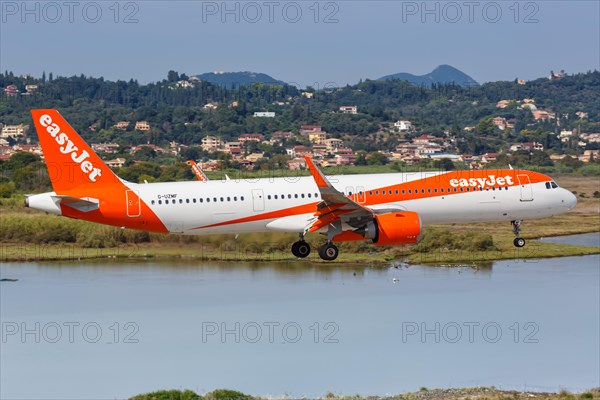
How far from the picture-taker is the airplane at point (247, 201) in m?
62.5

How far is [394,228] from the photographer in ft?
204

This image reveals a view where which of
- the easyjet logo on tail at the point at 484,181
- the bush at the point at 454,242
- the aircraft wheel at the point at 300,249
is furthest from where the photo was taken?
the bush at the point at 454,242

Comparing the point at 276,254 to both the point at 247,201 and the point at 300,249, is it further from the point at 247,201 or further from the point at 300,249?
the point at 247,201

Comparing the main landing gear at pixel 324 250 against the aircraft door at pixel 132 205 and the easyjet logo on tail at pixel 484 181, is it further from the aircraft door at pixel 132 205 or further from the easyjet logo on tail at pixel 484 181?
the aircraft door at pixel 132 205

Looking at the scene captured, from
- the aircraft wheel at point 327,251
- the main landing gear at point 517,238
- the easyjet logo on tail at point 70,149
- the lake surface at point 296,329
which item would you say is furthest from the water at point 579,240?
the easyjet logo on tail at point 70,149

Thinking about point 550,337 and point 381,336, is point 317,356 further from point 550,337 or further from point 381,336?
point 550,337

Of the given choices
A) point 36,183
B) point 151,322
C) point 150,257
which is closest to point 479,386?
point 151,322

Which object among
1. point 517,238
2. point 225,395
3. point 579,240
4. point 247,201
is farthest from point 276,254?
point 225,395

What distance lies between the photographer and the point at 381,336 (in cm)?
7581

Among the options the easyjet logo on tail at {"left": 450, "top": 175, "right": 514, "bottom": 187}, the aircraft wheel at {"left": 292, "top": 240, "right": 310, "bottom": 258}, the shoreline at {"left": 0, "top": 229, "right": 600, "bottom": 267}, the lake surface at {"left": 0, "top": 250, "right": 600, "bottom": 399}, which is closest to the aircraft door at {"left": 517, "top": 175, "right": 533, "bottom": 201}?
the easyjet logo on tail at {"left": 450, "top": 175, "right": 514, "bottom": 187}

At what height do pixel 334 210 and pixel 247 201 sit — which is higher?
pixel 247 201

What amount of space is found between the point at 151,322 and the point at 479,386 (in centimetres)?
2567

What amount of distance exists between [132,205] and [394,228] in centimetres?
1467

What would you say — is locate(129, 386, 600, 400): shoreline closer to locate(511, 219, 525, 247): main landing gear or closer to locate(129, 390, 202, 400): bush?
locate(129, 390, 202, 400): bush
